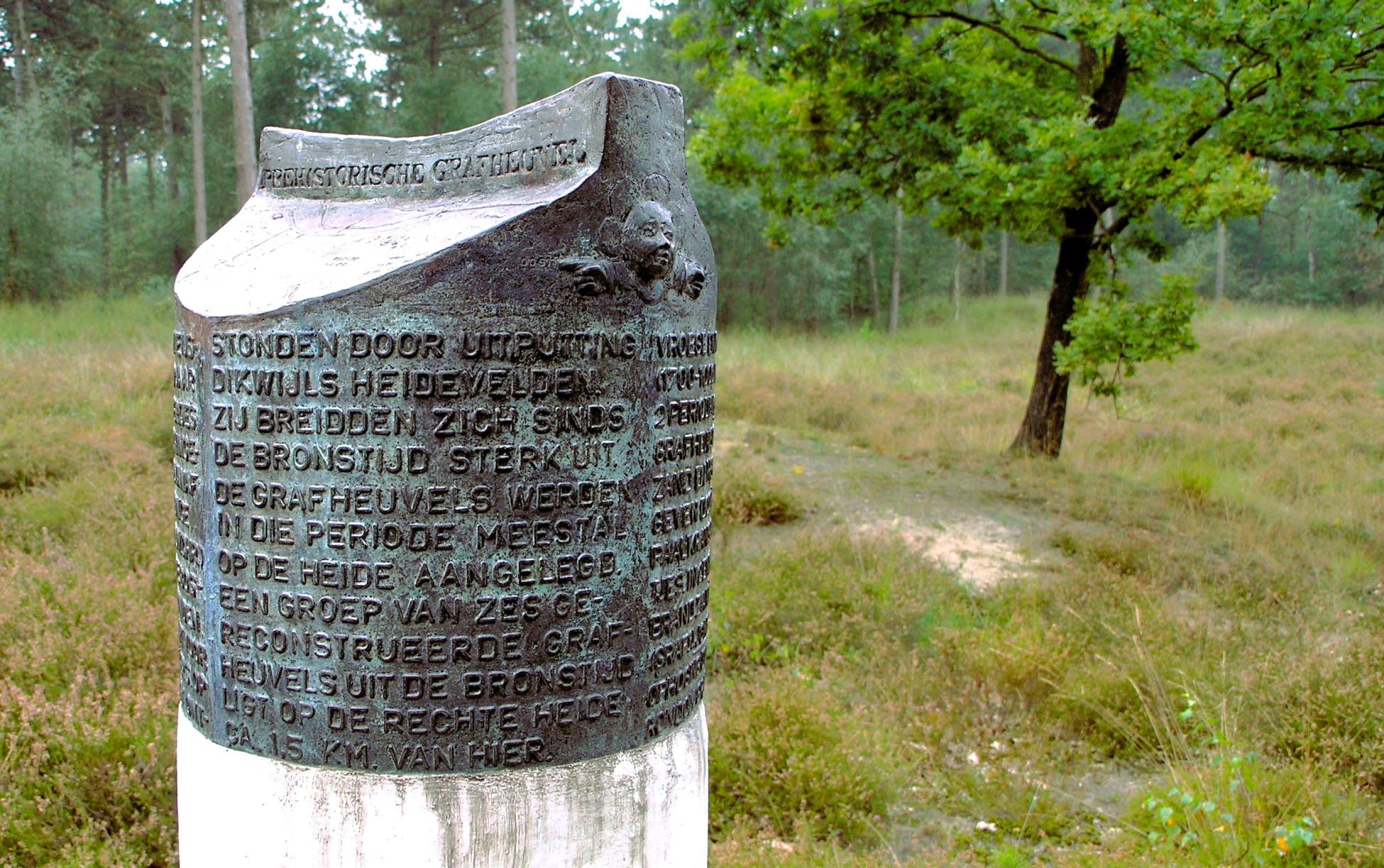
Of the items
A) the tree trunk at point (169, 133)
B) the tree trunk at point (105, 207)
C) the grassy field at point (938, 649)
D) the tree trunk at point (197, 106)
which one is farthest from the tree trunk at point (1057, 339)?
the tree trunk at point (169, 133)

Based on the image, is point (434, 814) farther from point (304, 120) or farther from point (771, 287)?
point (771, 287)

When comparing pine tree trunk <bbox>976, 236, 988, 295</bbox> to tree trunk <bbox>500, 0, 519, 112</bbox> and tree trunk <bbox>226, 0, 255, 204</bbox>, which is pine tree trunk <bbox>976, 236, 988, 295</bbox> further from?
tree trunk <bbox>226, 0, 255, 204</bbox>

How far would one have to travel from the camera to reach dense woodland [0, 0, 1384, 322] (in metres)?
19.5

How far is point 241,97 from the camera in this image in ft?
43.7

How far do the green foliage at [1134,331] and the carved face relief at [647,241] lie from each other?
6.12 meters

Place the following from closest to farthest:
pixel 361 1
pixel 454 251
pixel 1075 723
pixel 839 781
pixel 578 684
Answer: pixel 454 251 → pixel 578 684 → pixel 839 781 → pixel 1075 723 → pixel 361 1

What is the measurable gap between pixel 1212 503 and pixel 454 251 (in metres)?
8.20

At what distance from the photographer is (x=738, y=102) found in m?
9.50

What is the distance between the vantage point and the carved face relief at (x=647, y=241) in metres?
2.31

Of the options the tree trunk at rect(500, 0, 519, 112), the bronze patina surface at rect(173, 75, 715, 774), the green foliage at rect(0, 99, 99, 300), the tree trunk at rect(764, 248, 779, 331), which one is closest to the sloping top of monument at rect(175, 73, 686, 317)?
the bronze patina surface at rect(173, 75, 715, 774)

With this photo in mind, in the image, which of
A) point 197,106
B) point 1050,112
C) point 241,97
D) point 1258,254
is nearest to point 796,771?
point 1050,112

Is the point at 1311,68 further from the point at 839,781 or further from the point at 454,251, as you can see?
the point at 454,251

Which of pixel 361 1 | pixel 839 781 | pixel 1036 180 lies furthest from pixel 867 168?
pixel 361 1

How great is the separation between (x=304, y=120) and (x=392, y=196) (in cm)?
2360
